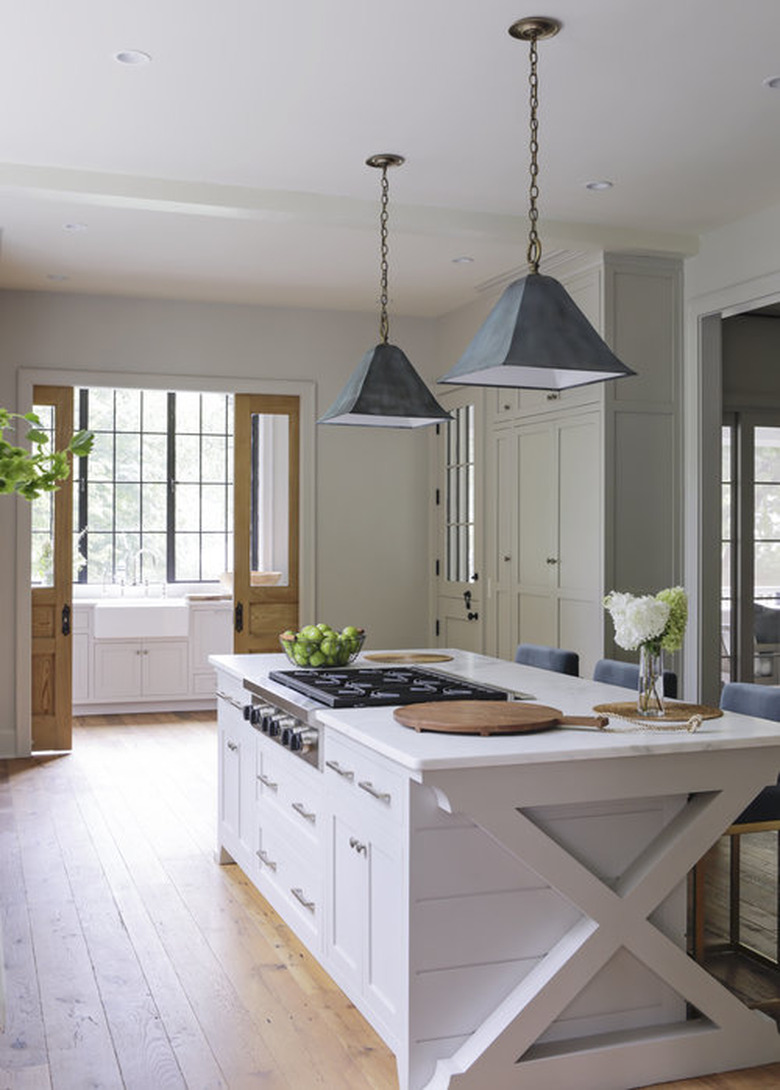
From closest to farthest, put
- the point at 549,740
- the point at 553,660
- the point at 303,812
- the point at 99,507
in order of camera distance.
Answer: the point at 549,740 < the point at 303,812 < the point at 553,660 < the point at 99,507

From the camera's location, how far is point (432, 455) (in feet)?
26.1

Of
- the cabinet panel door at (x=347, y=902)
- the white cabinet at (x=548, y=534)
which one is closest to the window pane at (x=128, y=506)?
the white cabinet at (x=548, y=534)

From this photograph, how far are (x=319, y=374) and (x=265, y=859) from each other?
169 inches

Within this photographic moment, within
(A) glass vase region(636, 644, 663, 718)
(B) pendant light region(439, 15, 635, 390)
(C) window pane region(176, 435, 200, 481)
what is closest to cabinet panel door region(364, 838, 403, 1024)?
(A) glass vase region(636, 644, 663, 718)

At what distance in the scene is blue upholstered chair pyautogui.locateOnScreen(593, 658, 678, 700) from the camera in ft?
13.1

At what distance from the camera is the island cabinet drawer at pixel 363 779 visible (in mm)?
2697

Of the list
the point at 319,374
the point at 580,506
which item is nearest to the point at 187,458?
the point at 319,374

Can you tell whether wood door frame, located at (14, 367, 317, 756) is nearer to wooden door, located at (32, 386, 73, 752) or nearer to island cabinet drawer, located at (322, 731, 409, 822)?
wooden door, located at (32, 386, 73, 752)

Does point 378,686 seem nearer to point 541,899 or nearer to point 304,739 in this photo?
point 304,739

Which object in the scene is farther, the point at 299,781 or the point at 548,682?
the point at 548,682

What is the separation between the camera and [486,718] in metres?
2.86

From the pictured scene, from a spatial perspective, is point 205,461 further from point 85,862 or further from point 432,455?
point 85,862

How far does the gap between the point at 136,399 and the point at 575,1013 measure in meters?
7.36

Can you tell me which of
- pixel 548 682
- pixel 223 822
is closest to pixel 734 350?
pixel 548 682
